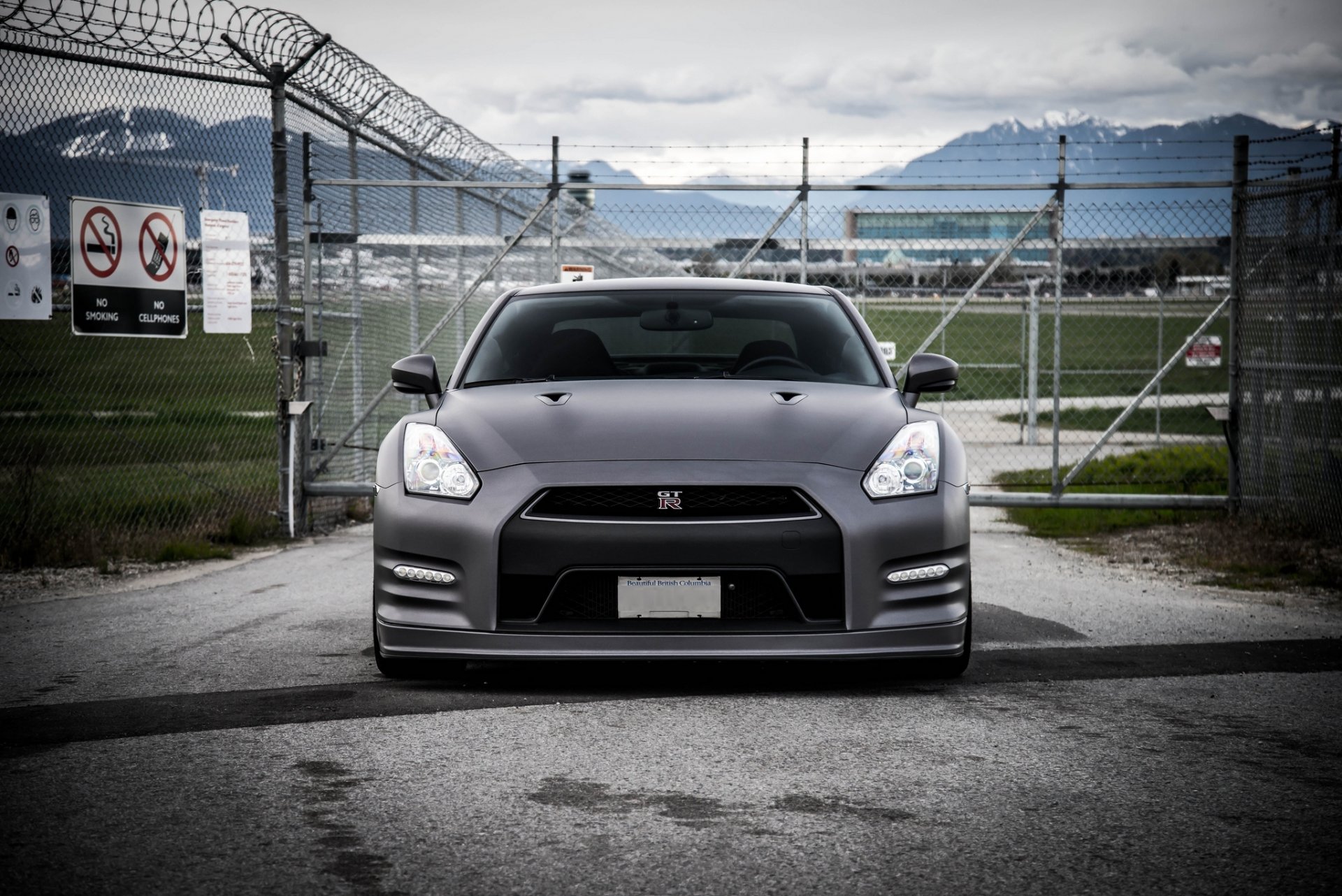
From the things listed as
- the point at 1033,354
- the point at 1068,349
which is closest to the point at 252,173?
the point at 1033,354

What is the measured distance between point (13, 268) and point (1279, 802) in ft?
24.4

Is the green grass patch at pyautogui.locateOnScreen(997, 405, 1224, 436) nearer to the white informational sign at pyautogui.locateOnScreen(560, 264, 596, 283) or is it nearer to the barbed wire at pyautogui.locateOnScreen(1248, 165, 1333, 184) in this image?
the barbed wire at pyautogui.locateOnScreen(1248, 165, 1333, 184)

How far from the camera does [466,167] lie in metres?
13.5

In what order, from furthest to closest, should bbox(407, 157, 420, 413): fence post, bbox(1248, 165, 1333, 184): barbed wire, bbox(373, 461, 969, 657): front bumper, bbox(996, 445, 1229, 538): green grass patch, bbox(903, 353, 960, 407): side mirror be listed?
1. bbox(407, 157, 420, 413): fence post
2. bbox(996, 445, 1229, 538): green grass patch
3. bbox(1248, 165, 1333, 184): barbed wire
4. bbox(903, 353, 960, 407): side mirror
5. bbox(373, 461, 969, 657): front bumper

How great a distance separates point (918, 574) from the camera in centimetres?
484

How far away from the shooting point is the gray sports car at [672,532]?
4.70 meters

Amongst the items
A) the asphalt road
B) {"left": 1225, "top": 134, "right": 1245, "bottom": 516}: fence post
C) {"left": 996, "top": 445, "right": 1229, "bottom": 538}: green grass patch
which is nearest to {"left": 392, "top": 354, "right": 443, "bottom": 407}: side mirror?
the asphalt road

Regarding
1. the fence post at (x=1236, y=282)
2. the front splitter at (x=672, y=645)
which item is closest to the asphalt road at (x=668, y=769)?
the front splitter at (x=672, y=645)

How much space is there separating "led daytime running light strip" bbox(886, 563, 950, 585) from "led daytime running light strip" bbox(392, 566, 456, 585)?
1.52 metres

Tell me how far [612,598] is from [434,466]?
831 millimetres

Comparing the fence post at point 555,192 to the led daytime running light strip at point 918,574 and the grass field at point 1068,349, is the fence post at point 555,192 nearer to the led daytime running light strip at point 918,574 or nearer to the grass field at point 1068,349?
the led daytime running light strip at point 918,574

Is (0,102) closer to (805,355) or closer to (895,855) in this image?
(805,355)

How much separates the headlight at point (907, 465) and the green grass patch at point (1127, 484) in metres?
5.79

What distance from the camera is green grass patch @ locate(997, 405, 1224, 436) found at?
22.7 m
